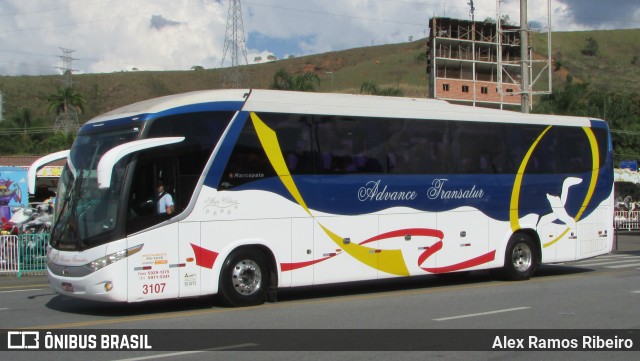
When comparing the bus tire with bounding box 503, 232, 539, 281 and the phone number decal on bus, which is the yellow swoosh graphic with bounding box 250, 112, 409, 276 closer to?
the phone number decal on bus

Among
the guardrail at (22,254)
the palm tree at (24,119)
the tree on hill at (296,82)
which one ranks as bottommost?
the guardrail at (22,254)

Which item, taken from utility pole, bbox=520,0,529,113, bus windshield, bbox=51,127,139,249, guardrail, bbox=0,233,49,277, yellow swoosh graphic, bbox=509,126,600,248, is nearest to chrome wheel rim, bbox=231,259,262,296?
bus windshield, bbox=51,127,139,249

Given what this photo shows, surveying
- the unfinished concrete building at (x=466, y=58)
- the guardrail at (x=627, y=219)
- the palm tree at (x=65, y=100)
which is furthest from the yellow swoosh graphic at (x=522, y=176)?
the palm tree at (x=65, y=100)

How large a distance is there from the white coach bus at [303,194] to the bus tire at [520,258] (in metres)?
0.04

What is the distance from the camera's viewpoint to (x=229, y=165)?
13000 mm

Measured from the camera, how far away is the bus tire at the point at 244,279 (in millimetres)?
13039

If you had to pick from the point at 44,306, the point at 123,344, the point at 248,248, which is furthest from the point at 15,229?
the point at 123,344

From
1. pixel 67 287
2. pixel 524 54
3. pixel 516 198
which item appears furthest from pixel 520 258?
pixel 524 54

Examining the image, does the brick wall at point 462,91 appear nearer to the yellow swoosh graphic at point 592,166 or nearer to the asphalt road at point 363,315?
the yellow swoosh graphic at point 592,166

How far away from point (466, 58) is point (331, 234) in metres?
73.7

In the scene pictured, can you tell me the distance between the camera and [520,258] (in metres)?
17.6

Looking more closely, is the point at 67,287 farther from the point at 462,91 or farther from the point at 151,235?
the point at 462,91
